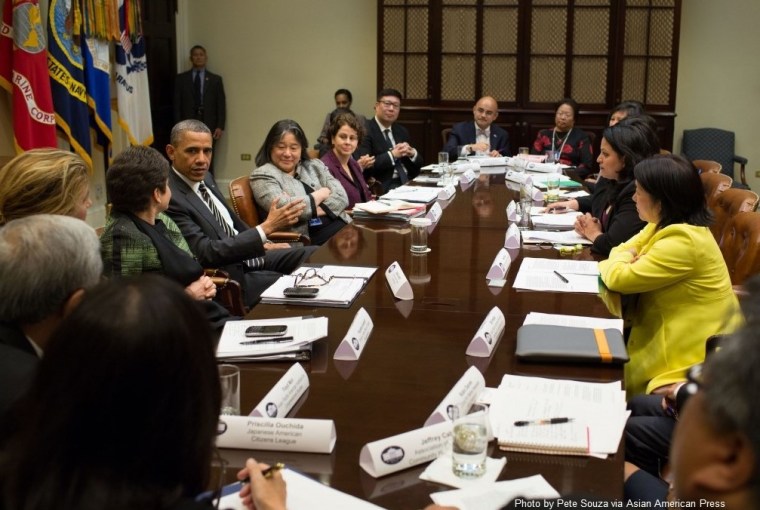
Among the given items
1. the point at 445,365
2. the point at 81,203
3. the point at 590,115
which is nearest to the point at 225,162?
the point at 590,115

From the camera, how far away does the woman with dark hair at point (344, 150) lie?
5.18 meters

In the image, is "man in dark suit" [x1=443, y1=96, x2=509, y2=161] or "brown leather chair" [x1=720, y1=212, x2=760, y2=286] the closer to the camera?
"brown leather chair" [x1=720, y1=212, x2=760, y2=286]

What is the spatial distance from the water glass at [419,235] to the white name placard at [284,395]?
1.47 m

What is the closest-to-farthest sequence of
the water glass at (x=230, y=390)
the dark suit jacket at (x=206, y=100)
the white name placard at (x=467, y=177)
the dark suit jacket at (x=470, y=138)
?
the water glass at (x=230, y=390) → the white name placard at (x=467, y=177) → the dark suit jacket at (x=470, y=138) → the dark suit jacket at (x=206, y=100)

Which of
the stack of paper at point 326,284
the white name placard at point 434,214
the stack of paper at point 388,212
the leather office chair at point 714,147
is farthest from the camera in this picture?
the leather office chair at point 714,147

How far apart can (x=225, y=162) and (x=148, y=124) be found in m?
1.93

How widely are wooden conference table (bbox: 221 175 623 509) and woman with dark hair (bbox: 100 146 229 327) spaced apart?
1.79ft

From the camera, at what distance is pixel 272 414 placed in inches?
67.7

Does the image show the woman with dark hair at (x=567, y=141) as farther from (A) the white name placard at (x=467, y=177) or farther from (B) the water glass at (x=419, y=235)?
(B) the water glass at (x=419, y=235)

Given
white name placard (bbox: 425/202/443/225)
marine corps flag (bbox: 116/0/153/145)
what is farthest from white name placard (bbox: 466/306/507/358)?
marine corps flag (bbox: 116/0/153/145)

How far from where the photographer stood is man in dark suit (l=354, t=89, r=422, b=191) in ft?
21.8

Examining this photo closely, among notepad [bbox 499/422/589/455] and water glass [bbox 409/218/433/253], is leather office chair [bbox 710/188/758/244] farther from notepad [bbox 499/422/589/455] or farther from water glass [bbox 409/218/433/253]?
notepad [bbox 499/422/589/455]

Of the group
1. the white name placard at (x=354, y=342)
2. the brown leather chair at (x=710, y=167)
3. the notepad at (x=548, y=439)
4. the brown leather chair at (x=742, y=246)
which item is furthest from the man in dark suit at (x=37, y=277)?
the brown leather chair at (x=710, y=167)

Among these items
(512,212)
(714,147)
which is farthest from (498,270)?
(714,147)
